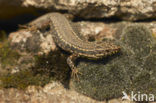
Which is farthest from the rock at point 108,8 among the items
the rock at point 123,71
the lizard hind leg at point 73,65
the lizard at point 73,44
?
the lizard hind leg at point 73,65

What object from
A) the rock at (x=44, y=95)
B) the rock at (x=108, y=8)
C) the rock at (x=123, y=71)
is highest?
the rock at (x=108, y=8)

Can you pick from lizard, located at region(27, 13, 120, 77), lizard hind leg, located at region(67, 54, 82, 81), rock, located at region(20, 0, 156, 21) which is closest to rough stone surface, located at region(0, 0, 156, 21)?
rock, located at region(20, 0, 156, 21)

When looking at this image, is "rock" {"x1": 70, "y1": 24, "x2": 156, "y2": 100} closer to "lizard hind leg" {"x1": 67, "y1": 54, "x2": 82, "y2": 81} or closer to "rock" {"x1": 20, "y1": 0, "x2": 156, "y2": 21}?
"lizard hind leg" {"x1": 67, "y1": 54, "x2": 82, "y2": 81}

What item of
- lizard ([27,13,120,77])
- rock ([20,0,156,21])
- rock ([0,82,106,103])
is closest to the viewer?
rock ([0,82,106,103])

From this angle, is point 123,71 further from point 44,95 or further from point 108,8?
point 44,95

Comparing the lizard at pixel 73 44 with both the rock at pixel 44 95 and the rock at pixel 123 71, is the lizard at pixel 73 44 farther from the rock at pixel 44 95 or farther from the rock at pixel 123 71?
the rock at pixel 44 95

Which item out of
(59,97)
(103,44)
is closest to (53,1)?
(103,44)

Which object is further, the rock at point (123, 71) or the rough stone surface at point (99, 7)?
the rough stone surface at point (99, 7)

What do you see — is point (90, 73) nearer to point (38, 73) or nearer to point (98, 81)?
point (98, 81)
